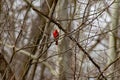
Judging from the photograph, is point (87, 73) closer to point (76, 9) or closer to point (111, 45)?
point (76, 9)

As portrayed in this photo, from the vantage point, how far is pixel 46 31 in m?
4.41

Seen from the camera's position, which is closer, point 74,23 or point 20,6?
point 74,23

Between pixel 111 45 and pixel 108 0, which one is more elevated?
pixel 108 0

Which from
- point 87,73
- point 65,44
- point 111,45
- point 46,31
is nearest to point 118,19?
point 111,45

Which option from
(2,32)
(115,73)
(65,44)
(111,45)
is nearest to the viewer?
(2,32)

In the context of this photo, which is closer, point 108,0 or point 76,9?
point 76,9

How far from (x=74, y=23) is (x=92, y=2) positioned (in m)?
0.48

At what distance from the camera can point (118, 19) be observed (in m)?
6.49

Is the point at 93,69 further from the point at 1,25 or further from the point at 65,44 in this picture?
the point at 1,25

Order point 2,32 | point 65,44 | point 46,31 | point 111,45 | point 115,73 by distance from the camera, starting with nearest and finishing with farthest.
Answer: point 46,31, point 2,32, point 115,73, point 65,44, point 111,45

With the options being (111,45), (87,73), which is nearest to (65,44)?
(87,73)

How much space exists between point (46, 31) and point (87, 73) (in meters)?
0.80

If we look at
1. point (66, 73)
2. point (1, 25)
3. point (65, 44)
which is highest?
point (1, 25)

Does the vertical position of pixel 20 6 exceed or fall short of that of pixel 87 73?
it exceeds it
